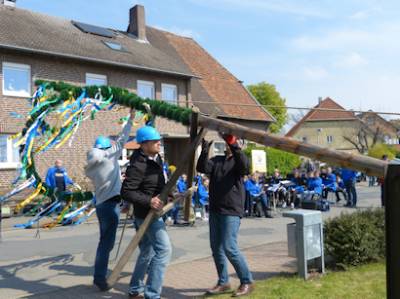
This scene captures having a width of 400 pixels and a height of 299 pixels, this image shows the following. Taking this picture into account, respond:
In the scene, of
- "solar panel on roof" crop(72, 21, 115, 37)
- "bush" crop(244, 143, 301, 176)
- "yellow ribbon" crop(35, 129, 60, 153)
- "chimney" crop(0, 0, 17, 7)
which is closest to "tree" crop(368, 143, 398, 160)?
"bush" crop(244, 143, 301, 176)

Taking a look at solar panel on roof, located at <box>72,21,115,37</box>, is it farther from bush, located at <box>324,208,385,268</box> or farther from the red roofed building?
the red roofed building

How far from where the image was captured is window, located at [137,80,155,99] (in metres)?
23.0

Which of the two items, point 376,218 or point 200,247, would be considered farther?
point 200,247

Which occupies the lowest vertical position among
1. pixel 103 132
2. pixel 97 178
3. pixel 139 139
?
pixel 97 178

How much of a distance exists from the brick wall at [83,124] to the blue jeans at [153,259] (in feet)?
38.4

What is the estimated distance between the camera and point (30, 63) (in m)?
18.8

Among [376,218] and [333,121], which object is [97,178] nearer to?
[376,218]

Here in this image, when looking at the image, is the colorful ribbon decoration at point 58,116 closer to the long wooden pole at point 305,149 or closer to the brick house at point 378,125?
the long wooden pole at point 305,149

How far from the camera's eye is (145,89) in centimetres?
2334

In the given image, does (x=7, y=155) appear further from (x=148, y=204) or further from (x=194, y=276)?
(x=148, y=204)

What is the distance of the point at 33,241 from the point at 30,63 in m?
11.2

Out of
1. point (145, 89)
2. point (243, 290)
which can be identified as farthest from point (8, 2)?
point (243, 290)

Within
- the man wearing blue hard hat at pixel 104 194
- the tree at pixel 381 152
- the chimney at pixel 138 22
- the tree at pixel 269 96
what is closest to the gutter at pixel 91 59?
the chimney at pixel 138 22

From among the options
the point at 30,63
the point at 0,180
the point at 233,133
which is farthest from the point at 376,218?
the point at 30,63
